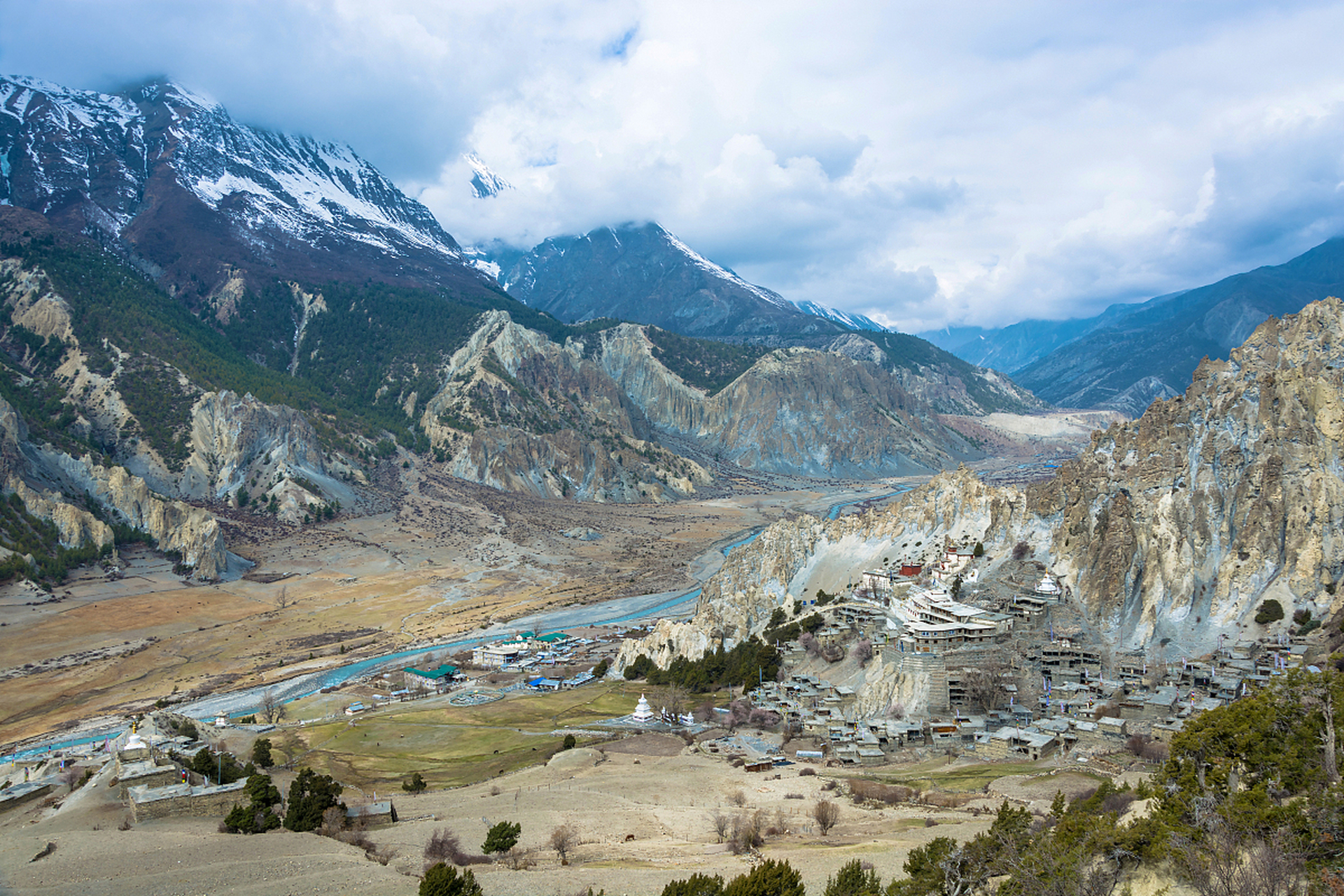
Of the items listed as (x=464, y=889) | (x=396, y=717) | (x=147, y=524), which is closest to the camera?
(x=464, y=889)

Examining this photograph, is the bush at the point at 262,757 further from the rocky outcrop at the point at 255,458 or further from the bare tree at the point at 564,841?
the rocky outcrop at the point at 255,458

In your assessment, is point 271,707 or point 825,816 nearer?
point 825,816

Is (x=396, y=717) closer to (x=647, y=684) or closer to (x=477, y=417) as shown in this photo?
(x=647, y=684)

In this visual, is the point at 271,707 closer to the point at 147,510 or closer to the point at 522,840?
the point at 522,840

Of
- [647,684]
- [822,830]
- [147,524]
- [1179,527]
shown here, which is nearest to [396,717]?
[647,684]

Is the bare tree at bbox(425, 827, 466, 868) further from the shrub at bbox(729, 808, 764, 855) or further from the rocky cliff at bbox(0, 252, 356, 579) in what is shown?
the rocky cliff at bbox(0, 252, 356, 579)

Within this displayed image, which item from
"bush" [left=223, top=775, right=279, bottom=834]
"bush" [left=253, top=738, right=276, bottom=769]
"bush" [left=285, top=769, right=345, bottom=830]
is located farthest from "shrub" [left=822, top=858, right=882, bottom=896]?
"bush" [left=253, top=738, right=276, bottom=769]

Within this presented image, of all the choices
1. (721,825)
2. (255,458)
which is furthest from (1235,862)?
(255,458)

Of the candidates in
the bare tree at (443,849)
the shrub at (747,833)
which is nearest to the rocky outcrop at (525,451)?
the shrub at (747,833)
